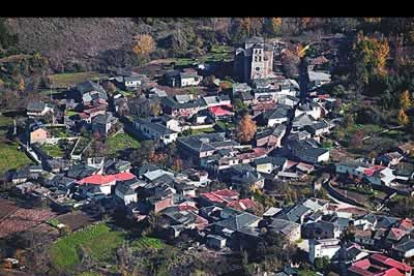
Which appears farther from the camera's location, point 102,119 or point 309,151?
point 102,119

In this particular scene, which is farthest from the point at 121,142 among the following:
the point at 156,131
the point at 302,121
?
the point at 302,121

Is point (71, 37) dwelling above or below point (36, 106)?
above

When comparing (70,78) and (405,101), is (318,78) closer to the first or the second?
(405,101)

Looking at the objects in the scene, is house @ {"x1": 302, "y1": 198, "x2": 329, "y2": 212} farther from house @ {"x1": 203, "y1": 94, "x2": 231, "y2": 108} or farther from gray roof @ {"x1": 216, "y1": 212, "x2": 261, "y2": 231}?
house @ {"x1": 203, "y1": 94, "x2": 231, "y2": 108}

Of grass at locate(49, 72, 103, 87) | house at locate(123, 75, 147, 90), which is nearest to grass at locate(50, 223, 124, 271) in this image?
house at locate(123, 75, 147, 90)

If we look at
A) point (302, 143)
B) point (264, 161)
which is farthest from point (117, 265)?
point (302, 143)

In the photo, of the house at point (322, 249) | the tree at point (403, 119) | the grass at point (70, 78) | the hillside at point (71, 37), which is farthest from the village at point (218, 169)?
the hillside at point (71, 37)

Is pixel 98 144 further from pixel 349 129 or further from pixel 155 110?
pixel 349 129
